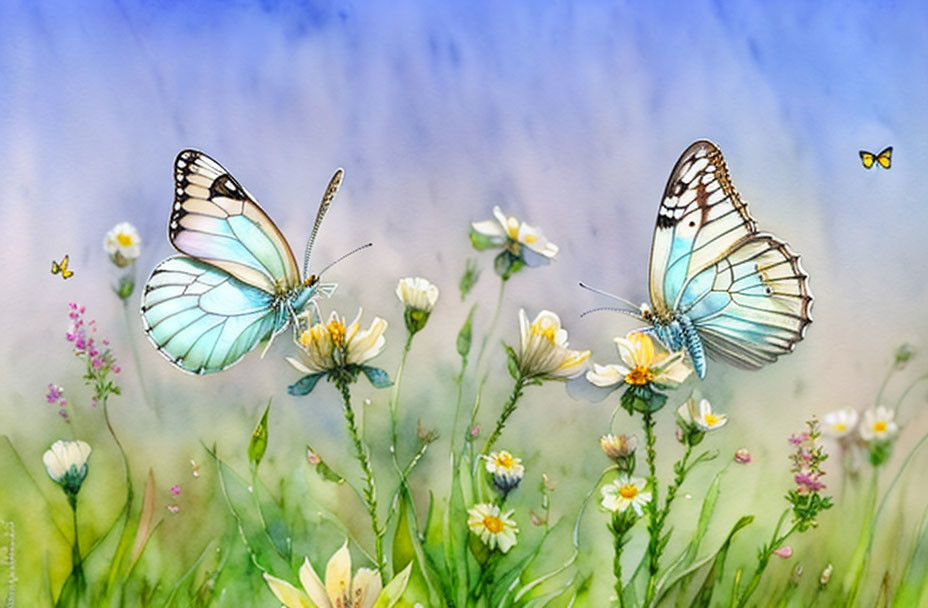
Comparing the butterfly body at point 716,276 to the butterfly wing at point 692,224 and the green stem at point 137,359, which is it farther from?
the green stem at point 137,359

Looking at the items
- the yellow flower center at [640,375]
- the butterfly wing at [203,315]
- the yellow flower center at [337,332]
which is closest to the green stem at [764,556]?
the yellow flower center at [640,375]

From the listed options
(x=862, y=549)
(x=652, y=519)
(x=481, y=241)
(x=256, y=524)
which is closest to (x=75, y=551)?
(x=256, y=524)

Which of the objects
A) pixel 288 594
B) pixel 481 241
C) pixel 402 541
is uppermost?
pixel 481 241

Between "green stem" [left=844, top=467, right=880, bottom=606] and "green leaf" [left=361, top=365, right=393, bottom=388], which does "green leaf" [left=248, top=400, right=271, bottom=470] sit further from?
"green stem" [left=844, top=467, right=880, bottom=606]

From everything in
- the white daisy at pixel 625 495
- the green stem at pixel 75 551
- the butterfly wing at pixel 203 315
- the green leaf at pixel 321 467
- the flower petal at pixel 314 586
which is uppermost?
the white daisy at pixel 625 495

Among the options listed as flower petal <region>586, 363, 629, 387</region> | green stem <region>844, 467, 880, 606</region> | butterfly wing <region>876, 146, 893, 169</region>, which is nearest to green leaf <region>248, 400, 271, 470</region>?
flower petal <region>586, 363, 629, 387</region>

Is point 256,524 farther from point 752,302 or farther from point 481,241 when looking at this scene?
point 752,302

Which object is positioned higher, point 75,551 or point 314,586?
point 314,586
